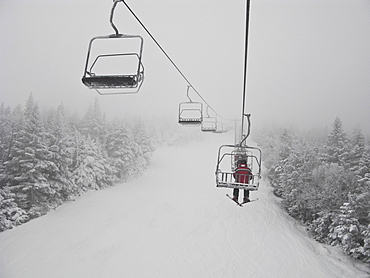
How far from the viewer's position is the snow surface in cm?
1495

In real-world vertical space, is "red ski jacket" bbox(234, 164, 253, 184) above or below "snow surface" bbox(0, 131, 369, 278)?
above

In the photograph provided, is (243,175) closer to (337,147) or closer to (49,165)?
(49,165)

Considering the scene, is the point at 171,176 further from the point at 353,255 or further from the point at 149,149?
the point at 353,255

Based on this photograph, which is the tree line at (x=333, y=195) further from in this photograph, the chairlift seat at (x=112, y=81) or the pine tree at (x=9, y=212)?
the pine tree at (x=9, y=212)

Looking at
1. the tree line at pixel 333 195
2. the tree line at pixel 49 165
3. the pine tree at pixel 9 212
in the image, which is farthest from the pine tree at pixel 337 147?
the pine tree at pixel 9 212

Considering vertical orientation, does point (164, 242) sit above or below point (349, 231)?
below

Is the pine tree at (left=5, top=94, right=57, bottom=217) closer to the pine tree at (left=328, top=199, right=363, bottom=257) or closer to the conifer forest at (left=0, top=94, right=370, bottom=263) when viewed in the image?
the conifer forest at (left=0, top=94, right=370, bottom=263)

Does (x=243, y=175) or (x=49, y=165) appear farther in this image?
(x=49, y=165)

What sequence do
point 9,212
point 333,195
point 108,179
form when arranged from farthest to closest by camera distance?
point 108,179
point 333,195
point 9,212

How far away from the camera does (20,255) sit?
1625cm

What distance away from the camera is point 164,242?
1797 cm

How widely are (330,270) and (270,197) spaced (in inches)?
518

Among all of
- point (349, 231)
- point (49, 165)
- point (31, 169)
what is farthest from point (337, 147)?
point (31, 169)

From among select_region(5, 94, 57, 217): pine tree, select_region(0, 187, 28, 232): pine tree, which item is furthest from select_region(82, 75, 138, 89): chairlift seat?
select_region(5, 94, 57, 217): pine tree
